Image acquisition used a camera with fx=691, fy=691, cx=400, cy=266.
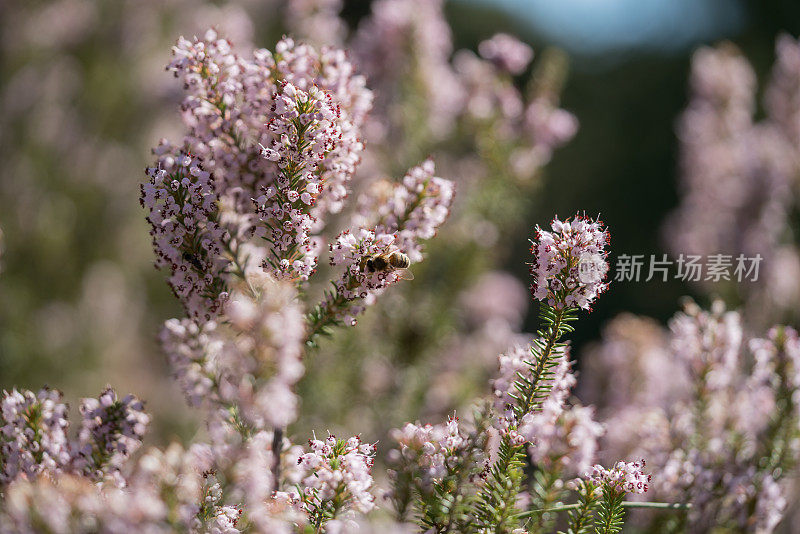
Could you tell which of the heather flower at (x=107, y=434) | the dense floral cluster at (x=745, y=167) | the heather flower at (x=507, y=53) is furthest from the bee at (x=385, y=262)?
the dense floral cluster at (x=745, y=167)

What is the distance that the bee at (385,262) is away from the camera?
1.39 meters

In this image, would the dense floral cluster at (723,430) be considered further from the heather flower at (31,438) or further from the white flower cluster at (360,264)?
the heather flower at (31,438)

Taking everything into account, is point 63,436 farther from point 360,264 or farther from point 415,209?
point 415,209

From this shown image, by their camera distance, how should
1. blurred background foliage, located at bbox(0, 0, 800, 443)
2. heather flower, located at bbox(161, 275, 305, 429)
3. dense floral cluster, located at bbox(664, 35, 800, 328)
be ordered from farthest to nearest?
1. blurred background foliage, located at bbox(0, 0, 800, 443)
2. dense floral cluster, located at bbox(664, 35, 800, 328)
3. heather flower, located at bbox(161, 275, 305, 429)

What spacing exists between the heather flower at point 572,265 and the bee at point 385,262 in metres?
0.29

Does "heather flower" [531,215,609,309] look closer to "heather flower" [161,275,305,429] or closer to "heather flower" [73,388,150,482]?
"heather flower" [161,275,305,429]

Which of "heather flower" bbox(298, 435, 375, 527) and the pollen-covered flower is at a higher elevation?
the pollen-covered flower

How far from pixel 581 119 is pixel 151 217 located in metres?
9.39

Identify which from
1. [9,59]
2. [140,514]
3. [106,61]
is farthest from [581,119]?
[140,514]

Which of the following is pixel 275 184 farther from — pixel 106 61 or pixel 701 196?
pixel 106 61

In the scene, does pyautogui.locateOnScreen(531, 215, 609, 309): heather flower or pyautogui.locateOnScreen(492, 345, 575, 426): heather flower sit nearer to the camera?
pyautogui.locateOnScreen(531, 215, 609, 309): heather flower

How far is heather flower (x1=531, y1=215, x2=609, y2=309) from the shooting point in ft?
4.10

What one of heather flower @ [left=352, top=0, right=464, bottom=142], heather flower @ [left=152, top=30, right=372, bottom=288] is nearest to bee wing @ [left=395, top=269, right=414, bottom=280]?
heather flower @ [left=152, top=30, right=372, bottom=288]

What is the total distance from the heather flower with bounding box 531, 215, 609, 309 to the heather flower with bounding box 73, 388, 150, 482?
0.83 m
